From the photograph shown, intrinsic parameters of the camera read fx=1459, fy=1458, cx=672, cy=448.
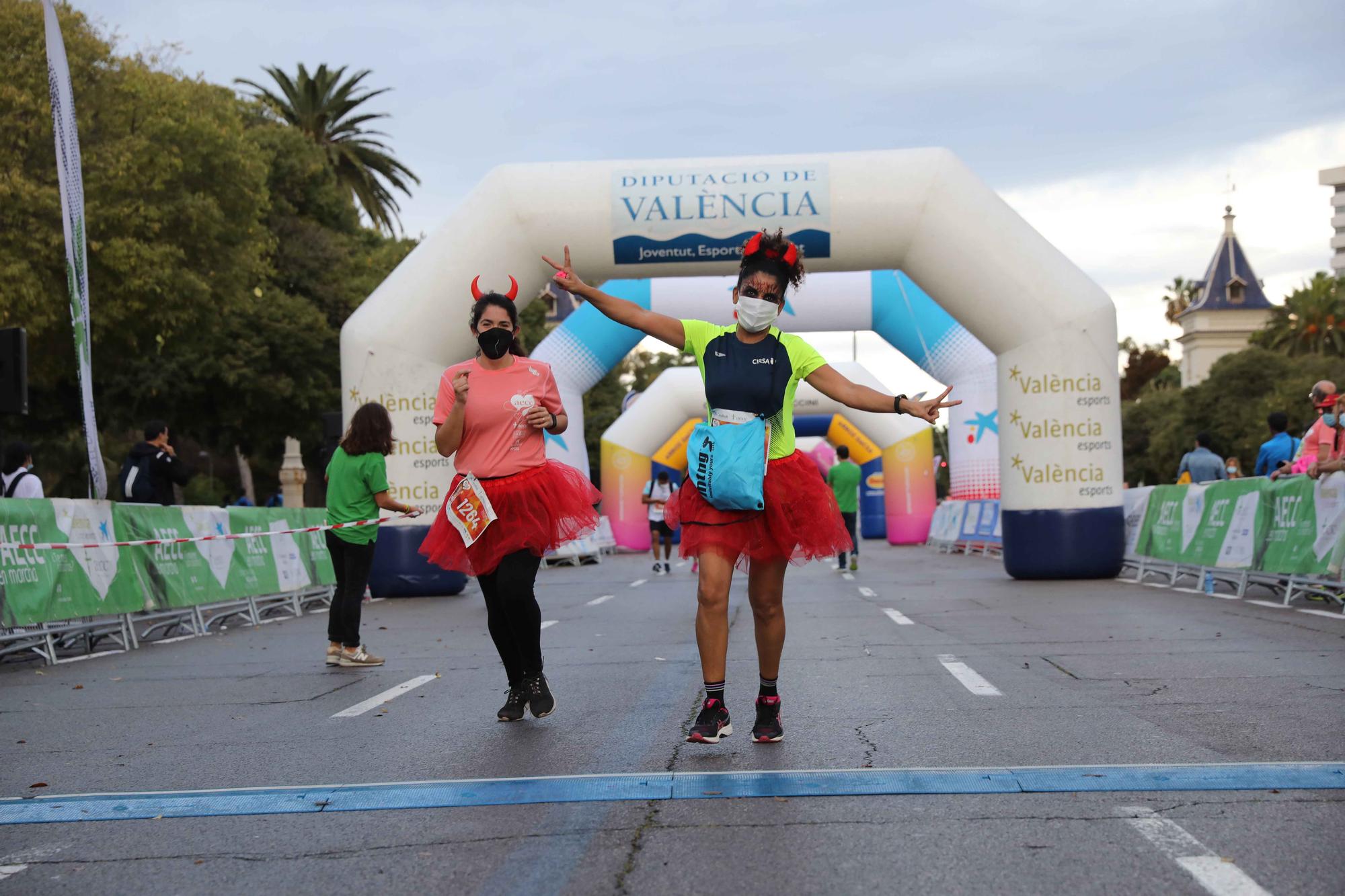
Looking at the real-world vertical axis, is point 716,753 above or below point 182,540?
below

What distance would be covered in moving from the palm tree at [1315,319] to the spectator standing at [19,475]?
207 feet

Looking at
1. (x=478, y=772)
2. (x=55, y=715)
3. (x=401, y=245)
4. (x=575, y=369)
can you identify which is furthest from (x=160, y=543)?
(x=401, y=245)

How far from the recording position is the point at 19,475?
42.5 ft

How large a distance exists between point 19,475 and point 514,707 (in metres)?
8.28

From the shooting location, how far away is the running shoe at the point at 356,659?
31.0ft

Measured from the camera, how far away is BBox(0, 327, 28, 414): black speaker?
38.8ft

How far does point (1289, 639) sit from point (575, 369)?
65.0 feet

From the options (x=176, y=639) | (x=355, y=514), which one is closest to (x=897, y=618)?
(x=355, y=514)

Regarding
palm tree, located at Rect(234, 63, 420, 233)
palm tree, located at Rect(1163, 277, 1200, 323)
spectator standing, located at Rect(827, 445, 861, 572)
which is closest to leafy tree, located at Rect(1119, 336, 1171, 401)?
palm tree, located at Rect(1163, 277, 1200, 323)

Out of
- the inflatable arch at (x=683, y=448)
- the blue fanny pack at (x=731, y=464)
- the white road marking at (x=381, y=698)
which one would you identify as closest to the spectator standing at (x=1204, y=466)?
the white road marking at (x=381, y=698)

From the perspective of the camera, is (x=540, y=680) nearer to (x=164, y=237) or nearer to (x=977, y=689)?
(x=977, y=689)

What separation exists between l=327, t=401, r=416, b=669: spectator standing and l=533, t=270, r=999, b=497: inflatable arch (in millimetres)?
16168

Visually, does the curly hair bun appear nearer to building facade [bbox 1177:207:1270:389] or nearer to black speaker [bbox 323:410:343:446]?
black speaker [bbox 323:410:343:446]

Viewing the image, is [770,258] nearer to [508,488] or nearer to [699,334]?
[699,334]
